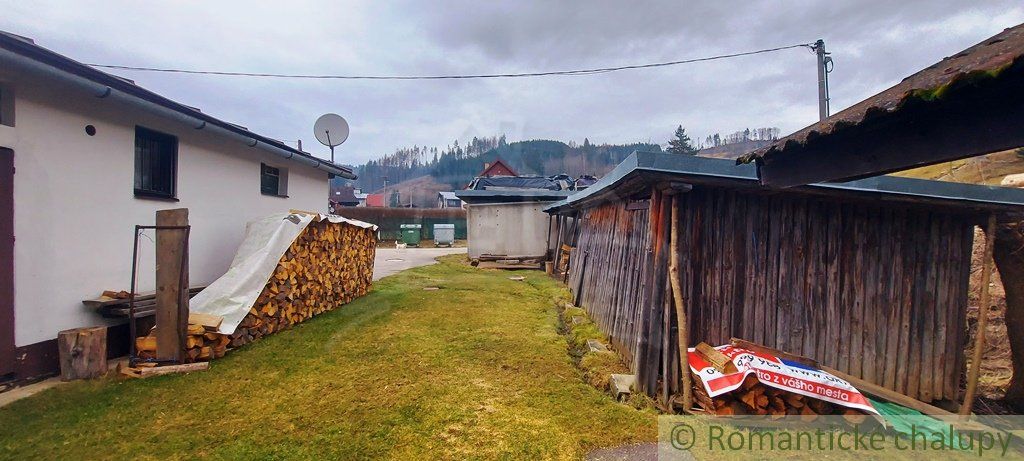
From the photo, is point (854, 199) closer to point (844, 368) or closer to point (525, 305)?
point (844, 368)

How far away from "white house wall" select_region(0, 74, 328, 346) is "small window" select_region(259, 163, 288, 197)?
1.80 m

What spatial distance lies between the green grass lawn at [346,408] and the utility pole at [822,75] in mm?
7234

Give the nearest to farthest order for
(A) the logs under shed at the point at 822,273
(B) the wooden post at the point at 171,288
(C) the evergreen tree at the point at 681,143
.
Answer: (A) the logs under shed at the point at 822,273, (B) the wooden post at the point at 171,288, (C) the evergreen tree at the point at 681,143

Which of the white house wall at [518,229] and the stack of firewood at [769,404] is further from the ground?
the white house wall at [518,229]

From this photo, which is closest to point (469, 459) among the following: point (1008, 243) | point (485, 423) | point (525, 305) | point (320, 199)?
point (485, 423)

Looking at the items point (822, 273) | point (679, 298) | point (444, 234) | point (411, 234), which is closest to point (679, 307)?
point (679, 298)

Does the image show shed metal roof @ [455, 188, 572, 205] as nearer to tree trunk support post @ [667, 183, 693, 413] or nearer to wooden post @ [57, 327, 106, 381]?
tree trunk support post @ [667, 183, 693, 413]

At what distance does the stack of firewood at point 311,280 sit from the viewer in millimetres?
5078

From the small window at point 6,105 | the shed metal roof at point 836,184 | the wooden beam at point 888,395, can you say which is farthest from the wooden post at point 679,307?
the small window at point 6,105

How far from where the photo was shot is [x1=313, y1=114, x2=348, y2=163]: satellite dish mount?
945 centimetres

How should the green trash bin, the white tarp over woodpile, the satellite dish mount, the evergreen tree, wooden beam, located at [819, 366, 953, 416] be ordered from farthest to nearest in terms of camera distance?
1. the evergreen tree
2. the green trash bin
3. the satellite dish mount
4. the white tarp over woodpile
5. wooden beam, located at [819, 366, 953, 416]

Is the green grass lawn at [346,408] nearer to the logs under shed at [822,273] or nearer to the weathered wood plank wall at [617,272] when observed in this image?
the weathered wood plank wall at [617,272]

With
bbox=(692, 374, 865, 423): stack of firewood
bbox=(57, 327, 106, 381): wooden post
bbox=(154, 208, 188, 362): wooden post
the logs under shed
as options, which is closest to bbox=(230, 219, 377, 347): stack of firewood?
bbox=(154, 208, 188, 362): wooden post

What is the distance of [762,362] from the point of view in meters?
3.15
